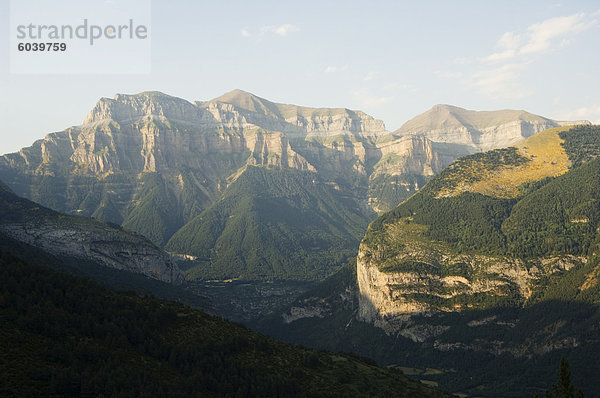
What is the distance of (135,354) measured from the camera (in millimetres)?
127375

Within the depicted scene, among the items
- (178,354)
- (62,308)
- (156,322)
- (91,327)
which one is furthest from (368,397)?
(62,308)

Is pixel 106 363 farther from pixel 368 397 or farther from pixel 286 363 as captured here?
pixel 368 397

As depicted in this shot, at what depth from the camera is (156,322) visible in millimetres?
145000

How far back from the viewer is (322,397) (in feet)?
421

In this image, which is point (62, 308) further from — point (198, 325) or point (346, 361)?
point (346, 361)

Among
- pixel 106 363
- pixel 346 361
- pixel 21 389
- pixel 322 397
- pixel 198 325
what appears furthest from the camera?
pixel 346 361

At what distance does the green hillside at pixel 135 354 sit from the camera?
108m

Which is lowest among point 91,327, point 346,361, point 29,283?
point 346,361

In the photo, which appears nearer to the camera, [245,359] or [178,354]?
[178,354]

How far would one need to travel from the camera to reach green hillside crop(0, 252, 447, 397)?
4272 inches

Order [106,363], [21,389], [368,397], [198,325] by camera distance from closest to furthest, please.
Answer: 1. [21,389]
2. [106,363]
3. [368,397]
4. [198,325]

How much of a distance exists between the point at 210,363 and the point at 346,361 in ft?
161

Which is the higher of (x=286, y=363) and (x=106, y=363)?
(x=106, y=363)

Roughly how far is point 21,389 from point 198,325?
57.7m
